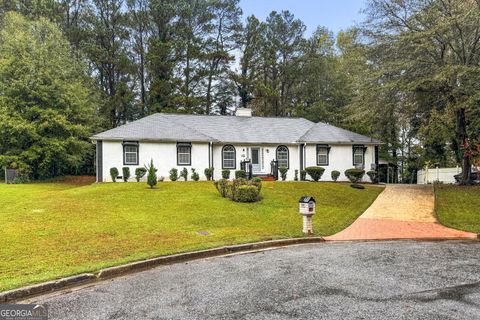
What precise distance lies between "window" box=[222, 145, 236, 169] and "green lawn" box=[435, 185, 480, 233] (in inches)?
470

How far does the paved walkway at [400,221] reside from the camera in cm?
1018

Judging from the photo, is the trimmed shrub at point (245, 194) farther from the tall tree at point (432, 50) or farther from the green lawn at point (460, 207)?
the tall tree at point (432, 50)

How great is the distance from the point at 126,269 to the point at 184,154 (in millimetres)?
16018

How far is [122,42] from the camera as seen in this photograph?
36.3 meters

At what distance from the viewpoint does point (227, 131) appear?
2452cm

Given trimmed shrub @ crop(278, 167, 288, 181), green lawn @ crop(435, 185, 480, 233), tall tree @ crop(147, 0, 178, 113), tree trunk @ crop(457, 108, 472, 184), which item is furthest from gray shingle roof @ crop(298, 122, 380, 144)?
tall tree @ crop(147, 0, 178, 113)

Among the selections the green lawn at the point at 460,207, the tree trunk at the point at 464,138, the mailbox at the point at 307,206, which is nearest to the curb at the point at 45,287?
the mailbox at the point at 307,206

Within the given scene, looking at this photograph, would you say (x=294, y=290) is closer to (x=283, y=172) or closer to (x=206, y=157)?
(x=206, y=157)

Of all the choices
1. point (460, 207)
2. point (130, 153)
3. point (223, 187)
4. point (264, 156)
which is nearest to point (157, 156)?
point (130, 153)

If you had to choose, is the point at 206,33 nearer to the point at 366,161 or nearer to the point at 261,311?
the point at 366,161

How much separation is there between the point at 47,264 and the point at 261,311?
4176mm

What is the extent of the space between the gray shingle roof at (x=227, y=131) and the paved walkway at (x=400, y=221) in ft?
26.0

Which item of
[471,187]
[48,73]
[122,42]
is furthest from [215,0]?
[471,187]

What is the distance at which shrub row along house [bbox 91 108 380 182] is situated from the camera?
2116cm
